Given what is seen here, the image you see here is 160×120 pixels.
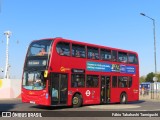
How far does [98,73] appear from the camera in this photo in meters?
25.2

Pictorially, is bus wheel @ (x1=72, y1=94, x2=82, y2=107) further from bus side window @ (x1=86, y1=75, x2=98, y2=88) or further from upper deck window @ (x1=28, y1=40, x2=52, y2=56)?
upper deck window @ (x1=28, y1=40, x2=52, y2=56)

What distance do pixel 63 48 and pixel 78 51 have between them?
1.58 metres

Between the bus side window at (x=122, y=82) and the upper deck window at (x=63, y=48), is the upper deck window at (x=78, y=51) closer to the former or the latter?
the upper deck window at (x=63, y=48)

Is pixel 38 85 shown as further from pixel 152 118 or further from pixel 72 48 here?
pixel 152 118

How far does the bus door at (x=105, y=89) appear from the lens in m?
25.8

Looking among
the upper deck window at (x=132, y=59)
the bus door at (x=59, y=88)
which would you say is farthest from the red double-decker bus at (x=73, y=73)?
the upper deck window at (x=132, y=59)

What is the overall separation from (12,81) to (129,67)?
14.7 metres

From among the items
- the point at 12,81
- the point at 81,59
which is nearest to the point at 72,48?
the point at 81,59

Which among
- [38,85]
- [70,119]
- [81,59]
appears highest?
[81,59]

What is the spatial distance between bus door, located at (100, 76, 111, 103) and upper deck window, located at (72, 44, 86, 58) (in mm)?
2703

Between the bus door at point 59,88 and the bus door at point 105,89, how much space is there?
4121mm

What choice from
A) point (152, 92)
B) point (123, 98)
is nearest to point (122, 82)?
point (123, 98)

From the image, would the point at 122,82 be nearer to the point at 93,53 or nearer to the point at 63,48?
the point at 93,53

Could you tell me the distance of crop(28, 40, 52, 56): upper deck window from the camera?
21.5m
